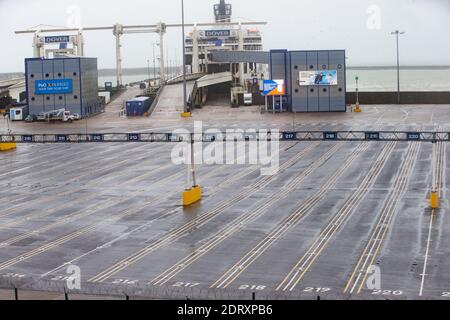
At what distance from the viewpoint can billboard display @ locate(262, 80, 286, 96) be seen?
111 m

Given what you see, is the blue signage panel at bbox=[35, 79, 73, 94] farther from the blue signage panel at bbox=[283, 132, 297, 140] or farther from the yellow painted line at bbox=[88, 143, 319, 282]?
the blue signage panel at bbox=[283, 132, 297, 140]

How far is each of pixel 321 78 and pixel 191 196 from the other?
6302 centimetres

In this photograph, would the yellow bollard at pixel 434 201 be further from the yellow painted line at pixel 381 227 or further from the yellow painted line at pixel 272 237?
the yellow painted line at pixel 272 237

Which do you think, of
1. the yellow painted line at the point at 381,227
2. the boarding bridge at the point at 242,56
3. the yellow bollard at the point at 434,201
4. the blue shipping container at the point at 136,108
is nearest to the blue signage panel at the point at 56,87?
the blue shipping container at the point at 136,108

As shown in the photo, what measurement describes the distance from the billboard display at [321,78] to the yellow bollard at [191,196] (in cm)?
6098

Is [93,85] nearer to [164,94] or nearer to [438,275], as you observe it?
[164,94]

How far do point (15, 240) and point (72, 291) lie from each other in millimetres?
11286

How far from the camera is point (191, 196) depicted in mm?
50812

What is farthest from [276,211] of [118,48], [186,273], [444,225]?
[118,48]

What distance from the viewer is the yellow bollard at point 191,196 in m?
50.1

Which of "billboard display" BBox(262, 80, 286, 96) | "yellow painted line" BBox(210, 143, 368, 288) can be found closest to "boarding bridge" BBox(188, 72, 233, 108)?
"billboard display" BBox(262, 80, 286, 96)

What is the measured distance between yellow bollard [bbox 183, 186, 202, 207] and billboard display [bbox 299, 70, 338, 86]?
61.0 m

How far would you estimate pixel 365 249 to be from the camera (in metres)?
37.5
